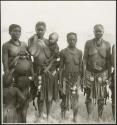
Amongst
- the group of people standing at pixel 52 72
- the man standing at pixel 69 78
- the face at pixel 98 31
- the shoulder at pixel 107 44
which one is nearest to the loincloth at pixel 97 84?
the group of people standing at pixel 52 72

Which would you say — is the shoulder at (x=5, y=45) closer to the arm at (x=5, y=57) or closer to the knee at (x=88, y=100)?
the arm at (x=5, y=57)

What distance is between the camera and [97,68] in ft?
→ 16.3

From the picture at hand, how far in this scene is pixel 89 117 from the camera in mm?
4969

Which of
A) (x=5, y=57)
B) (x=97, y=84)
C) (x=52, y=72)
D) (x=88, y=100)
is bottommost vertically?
(x=88, y=100)

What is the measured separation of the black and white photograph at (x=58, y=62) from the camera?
4.92m

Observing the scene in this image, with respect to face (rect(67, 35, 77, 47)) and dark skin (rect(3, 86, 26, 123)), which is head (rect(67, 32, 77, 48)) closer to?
face (rect(67, 35, 77, 47))

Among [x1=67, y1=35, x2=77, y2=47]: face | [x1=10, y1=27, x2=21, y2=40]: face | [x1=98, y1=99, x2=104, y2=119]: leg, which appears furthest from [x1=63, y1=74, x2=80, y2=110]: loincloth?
[x1=10, y1=27, x2=21, y2=40]: face

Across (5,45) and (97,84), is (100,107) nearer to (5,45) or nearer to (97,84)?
(97,84)

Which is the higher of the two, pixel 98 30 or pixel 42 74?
pixel 98 30

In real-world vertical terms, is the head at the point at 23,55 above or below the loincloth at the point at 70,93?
above

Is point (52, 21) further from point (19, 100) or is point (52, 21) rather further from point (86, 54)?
point (19, 100)

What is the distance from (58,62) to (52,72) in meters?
0.11

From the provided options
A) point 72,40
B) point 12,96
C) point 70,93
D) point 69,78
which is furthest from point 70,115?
point 72,40

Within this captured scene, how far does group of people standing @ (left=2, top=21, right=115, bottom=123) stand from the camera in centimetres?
491
